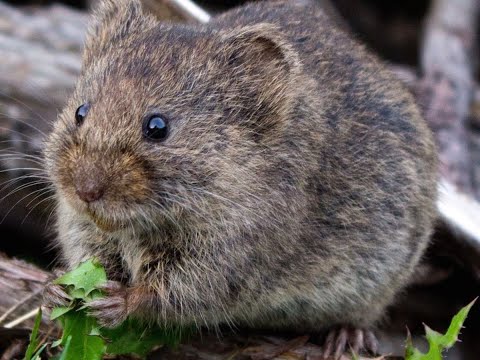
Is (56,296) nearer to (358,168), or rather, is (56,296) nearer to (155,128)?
(155,128)

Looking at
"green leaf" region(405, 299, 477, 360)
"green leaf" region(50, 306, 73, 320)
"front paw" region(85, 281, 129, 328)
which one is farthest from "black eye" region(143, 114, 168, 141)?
"green leaf" region(405, 299, 477, 360)

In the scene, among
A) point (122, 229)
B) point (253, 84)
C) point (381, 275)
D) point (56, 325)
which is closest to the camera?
point (122, 229)

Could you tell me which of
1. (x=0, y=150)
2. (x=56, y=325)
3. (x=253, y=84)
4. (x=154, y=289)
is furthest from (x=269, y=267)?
(x=0, y=150)

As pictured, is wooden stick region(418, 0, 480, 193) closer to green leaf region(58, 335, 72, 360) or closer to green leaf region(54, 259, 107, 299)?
green leaf region(54, 259, 107, 299)

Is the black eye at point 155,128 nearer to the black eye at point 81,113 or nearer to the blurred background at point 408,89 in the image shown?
the black eye at point 81,113

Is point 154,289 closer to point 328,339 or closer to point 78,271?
point 78,271

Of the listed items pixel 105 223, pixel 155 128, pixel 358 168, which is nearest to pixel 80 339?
pixel 105 223

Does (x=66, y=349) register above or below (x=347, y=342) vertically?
above
